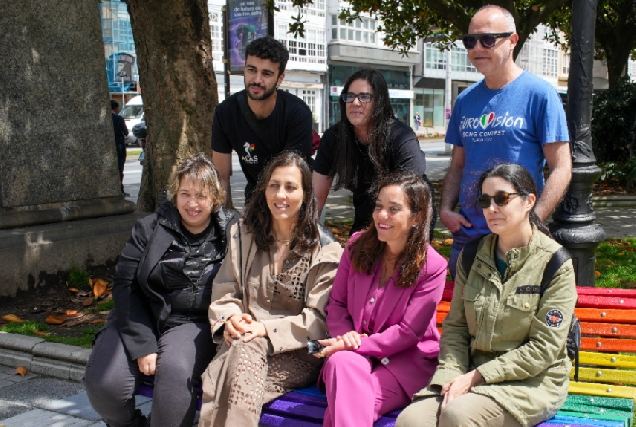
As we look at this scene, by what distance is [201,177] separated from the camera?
12.8 ft

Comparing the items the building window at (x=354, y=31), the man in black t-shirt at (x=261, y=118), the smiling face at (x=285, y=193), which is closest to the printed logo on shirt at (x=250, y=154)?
the man in black t-shirt at (x=261, y=118)

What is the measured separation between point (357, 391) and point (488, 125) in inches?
59.8

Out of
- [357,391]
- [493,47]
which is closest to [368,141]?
[493,47]

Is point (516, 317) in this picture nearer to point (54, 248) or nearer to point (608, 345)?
point (608, 345)

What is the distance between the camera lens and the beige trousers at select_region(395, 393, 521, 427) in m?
2.79

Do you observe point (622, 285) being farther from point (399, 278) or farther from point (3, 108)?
point (3, 108)

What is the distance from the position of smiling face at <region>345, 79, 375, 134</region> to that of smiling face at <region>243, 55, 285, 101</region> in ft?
2.14

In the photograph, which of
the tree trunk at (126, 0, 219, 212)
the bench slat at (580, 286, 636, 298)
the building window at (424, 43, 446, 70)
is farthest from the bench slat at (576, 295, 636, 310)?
the building window at (424, 43, 446, 70)

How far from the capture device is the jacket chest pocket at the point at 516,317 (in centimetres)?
295

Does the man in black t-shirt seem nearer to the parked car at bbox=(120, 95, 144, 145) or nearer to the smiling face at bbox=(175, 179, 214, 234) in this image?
the smiling face at bbox=(175, 179, 214, 234)

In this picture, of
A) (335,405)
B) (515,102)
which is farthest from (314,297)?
(515,102)

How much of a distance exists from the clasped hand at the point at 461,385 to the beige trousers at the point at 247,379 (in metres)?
0.84

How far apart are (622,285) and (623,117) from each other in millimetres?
10787

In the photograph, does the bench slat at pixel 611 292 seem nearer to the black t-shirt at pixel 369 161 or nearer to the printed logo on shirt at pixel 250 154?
the black t-shirt at pixel 369 161
